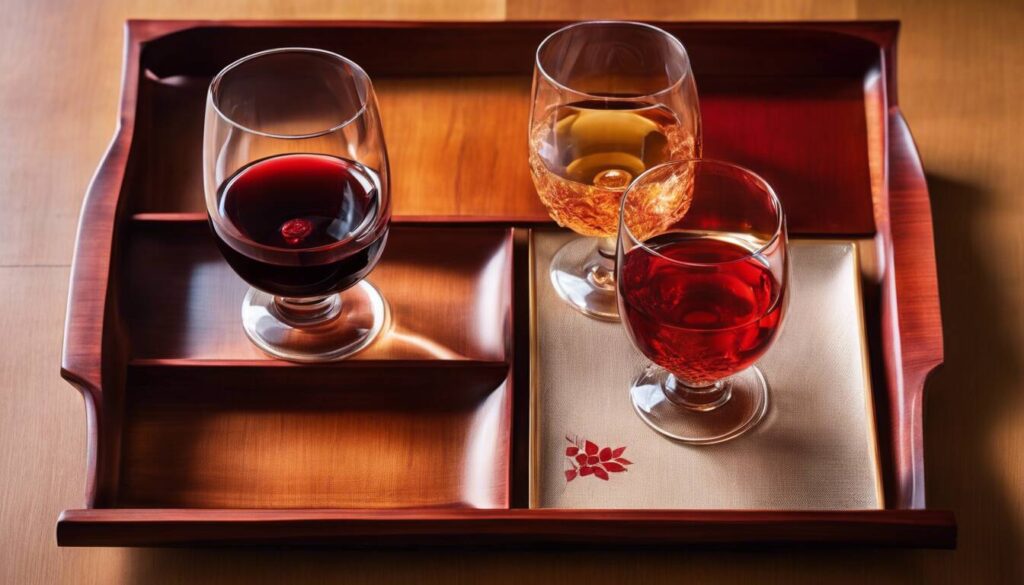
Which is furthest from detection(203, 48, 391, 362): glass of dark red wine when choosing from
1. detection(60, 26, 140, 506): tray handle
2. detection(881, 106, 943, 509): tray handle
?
detection(881, 106, 943, 509): tray handle

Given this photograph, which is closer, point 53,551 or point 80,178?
point 53,551

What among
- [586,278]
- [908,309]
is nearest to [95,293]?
[586,278]

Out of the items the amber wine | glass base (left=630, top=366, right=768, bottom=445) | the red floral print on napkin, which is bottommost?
the red floral print on napkin

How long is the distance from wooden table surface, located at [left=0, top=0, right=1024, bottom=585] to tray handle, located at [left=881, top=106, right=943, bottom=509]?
39 mm

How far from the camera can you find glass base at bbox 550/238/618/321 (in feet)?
3.17

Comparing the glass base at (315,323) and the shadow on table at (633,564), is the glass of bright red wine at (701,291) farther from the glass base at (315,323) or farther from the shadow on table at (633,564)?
the glass base at (315,323)

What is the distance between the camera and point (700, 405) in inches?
35.7

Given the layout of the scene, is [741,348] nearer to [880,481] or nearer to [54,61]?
[880,481]

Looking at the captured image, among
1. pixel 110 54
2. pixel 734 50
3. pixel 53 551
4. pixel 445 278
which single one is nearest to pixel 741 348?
pixel 445 278

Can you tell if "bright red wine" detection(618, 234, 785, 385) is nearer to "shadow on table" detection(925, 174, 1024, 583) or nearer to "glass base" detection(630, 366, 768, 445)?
"glass base" detection(630, 366, 768, 445)

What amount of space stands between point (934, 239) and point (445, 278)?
1.43ft

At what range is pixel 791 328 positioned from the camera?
95cm

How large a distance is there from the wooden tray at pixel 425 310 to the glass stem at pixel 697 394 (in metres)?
0.12

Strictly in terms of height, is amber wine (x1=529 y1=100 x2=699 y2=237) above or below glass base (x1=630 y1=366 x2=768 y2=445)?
above
